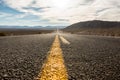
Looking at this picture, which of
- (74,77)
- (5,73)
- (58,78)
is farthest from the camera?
(5,73)

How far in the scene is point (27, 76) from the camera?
7.78ft

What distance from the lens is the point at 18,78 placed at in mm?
2277

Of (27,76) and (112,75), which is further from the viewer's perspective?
(112,75)

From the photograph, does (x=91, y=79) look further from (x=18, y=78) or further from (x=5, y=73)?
(x=5, y=73)

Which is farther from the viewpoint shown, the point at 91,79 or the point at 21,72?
the point at 21,72

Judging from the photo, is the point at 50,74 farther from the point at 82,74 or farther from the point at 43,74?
the point at 82,74

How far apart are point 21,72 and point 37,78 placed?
1.42 ft

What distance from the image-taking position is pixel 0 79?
2213mm

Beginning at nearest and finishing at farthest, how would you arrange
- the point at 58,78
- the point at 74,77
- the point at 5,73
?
the point at 58,78 < the point at 74,77 < the point at 5,73

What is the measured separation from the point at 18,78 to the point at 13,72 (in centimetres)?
34

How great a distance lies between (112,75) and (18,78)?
1209mm

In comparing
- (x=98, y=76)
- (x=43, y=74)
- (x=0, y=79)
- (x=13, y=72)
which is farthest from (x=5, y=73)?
(x=98, y=76)

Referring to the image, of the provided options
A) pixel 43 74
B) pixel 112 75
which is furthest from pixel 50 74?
pixel 112 75

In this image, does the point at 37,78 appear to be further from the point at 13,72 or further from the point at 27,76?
the point at 13,72
